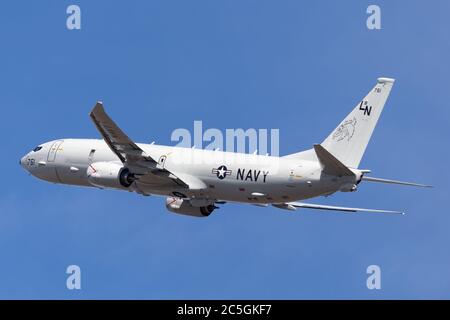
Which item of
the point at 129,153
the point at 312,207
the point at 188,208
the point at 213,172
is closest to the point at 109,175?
the point at 129,153

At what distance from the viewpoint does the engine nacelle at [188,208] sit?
9744 cm

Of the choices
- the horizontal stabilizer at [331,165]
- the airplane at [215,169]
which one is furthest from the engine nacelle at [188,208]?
the horizontal stabilizer at [331,165]

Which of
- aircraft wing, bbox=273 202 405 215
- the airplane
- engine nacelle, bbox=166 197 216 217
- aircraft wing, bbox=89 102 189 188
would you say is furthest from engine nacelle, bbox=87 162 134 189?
aircraft wing, bbox=273 202 405 215

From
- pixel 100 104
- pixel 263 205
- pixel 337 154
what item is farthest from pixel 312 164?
pixel 100 104

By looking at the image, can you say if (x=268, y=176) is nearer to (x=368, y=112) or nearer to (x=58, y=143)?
(x=368, y=112)

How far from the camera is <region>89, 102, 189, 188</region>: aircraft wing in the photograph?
89312mm

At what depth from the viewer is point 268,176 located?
90.1 metres

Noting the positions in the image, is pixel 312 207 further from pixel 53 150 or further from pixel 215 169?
pixel 53 150

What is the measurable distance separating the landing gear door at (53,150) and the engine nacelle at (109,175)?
594cm

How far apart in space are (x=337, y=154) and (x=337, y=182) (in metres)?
2.86

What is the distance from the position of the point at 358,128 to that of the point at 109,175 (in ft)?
56.3

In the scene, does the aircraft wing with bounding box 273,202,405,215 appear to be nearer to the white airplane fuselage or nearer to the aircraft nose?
the white airplane fuselage

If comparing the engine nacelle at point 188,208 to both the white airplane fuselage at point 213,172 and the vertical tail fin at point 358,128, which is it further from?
the vertical tail fin at point 358,128

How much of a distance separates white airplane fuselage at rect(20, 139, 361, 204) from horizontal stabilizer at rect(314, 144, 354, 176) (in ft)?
1.34
